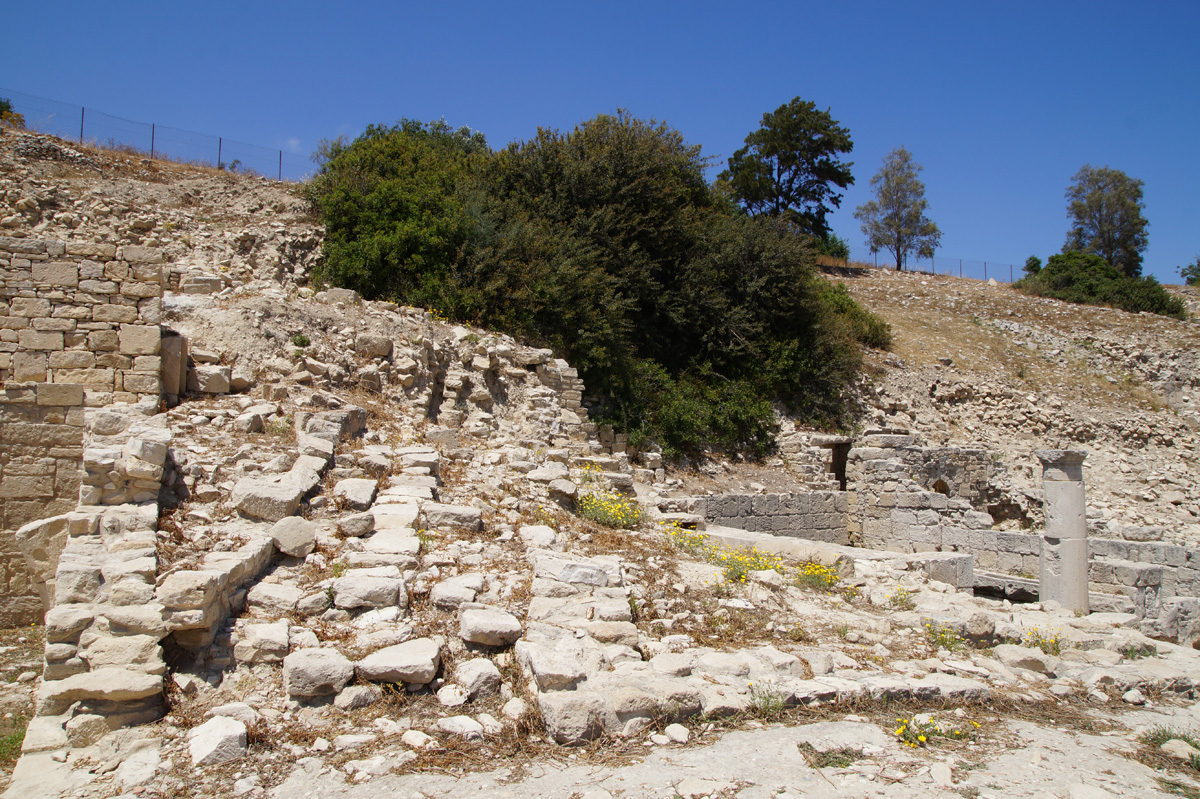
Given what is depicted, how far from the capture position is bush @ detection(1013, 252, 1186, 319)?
31.6 metres

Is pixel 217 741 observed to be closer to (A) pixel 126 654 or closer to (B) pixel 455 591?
(A) pixel 126 654

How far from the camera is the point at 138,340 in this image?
7.90m

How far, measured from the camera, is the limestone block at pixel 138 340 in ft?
25.9

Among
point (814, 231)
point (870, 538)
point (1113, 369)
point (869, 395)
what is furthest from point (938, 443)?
point (814, 231)

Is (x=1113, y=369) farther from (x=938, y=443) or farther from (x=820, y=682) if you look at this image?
(x=820, y=682)

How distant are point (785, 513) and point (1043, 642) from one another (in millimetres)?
7433

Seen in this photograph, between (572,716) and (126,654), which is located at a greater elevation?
(126,654)

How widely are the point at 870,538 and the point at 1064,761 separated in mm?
10939

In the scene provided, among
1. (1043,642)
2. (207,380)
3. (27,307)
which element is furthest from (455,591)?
(27,307)

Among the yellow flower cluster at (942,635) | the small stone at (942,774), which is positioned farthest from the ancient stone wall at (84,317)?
the yellow flower cluster at (942,635)

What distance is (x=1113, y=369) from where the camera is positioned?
26.5m

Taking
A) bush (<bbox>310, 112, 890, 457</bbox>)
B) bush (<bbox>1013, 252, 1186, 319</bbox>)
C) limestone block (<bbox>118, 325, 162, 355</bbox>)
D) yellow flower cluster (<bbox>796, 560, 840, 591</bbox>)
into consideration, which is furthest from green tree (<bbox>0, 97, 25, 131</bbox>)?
bush (<bbox>1013, 252, 1186, 319</bbox>)

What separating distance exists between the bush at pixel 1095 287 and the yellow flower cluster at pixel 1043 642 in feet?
102

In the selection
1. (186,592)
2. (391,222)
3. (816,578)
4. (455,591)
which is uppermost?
(391,222)
